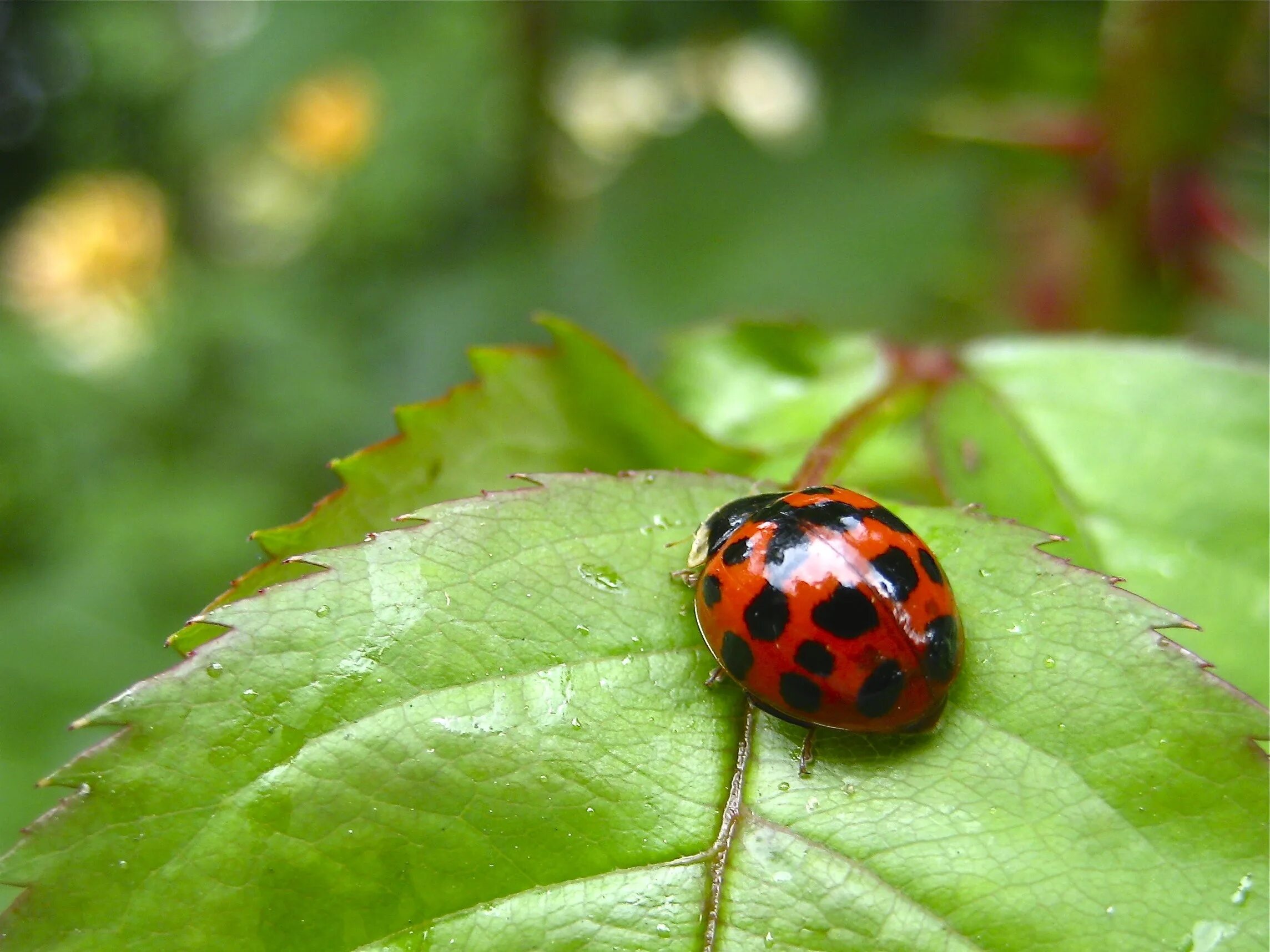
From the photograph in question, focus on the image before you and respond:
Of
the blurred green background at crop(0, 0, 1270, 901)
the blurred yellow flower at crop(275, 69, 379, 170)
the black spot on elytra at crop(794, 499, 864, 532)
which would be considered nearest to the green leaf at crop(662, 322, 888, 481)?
the black spot on elytra at crop(794, 499, 864, 532)

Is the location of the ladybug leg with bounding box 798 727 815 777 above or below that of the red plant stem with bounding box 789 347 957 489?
below

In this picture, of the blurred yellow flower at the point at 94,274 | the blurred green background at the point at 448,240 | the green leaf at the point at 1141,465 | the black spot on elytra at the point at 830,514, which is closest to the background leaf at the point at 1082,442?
the green leaf at the point at 1141,465

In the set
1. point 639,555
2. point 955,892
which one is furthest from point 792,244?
point 955,892

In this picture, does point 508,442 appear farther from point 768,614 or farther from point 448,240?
point 448,240

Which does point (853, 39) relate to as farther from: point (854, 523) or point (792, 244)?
point (854, 523)

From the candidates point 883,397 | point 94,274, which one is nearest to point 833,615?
point 883,397

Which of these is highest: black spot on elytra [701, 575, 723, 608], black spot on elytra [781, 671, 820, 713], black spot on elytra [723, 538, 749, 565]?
black spot on elytra [723, 538, 749, 565]

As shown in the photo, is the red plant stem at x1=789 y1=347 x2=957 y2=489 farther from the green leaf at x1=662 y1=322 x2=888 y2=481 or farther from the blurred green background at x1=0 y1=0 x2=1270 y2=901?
the blurred green background at x1=0 y1=0 x2=1270 y2=901
